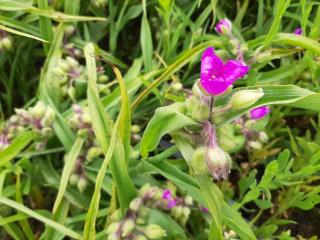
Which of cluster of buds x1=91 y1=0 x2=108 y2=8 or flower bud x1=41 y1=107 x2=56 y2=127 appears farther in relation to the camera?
cluster of buds x1=91 y1=0 x2=108 y2=8

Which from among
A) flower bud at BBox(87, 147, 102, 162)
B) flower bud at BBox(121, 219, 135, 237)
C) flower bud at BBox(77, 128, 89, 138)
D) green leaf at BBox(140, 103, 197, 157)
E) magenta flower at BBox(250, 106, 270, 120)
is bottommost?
flower bud at BBox(121, 219, 135, 237)

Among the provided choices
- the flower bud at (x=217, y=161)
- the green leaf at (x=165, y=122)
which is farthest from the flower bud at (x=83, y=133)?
the flower bud at (x=217, y=161)

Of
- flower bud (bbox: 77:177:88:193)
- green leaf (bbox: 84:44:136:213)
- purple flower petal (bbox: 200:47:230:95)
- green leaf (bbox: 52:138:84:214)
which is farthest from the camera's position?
flower bud (bbox: 77:177:88:193)

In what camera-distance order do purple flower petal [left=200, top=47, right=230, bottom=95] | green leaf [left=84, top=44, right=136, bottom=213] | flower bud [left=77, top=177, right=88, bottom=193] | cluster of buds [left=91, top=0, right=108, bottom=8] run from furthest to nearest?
cluster of buds [left=91, top=0, right=108, bottom=8], flower bud [left=77, top=177, right=88, bottom=193], green leaf [left=84, top=44, right=136, bottom=213], purple flower petal [left=200, top=47, right=230, bottom=95]

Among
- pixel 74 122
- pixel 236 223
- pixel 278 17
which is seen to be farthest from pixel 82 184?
pixel 278 17

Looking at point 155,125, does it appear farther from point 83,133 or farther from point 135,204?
point 83,133

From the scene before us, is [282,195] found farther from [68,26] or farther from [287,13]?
[68,26]

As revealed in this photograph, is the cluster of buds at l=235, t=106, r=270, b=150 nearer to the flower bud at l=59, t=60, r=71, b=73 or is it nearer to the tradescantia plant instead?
the tradescantia plant

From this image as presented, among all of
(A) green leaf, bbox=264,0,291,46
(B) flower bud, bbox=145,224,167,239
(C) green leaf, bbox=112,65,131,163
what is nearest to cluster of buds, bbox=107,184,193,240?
(B) flower bud, bbox=145,224,167,239

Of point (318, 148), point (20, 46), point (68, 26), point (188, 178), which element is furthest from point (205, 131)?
point (20, 46)
